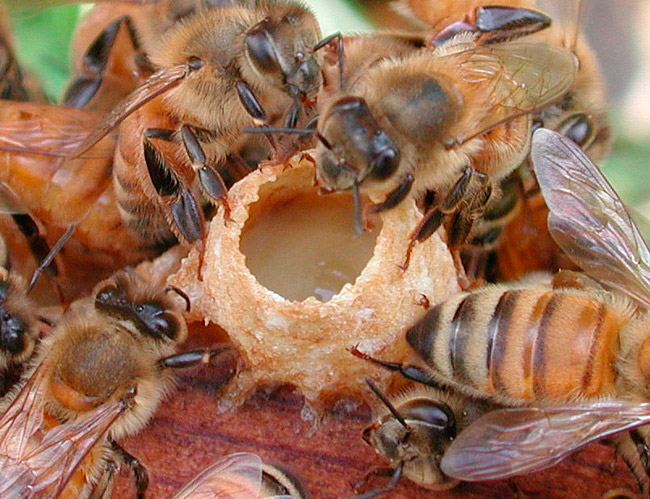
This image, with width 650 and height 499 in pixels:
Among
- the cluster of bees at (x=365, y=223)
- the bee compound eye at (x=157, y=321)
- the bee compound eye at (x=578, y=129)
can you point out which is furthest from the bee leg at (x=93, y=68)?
the bee compound eye at (x=578, y=129)

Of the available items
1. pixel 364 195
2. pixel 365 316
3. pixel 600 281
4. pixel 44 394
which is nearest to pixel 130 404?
pixel 44 394

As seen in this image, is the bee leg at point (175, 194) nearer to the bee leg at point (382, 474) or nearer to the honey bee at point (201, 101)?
the honey bee at point (201, 101)

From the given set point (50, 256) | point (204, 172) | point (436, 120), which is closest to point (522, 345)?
point (436, 120)

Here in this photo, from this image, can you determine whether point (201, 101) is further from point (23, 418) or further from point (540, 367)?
point (540, 367)

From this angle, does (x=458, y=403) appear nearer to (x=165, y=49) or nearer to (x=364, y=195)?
(x=364, y=195)

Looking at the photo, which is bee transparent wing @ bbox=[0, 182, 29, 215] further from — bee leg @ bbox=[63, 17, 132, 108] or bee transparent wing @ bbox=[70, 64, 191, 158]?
bee leg @ bbox=[63, 17, 132, 108]
